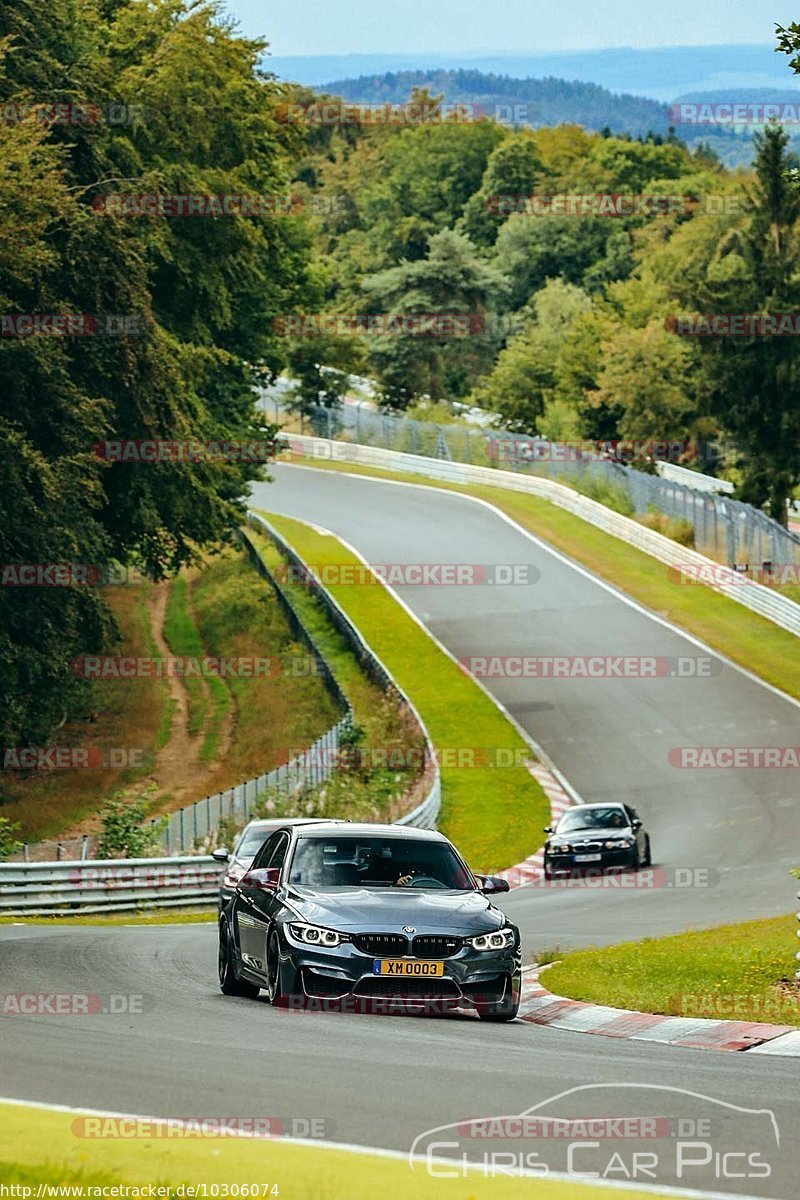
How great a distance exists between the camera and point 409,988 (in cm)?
1356

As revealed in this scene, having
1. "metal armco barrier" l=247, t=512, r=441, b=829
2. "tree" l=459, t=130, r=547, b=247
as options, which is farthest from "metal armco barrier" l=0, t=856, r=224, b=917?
"tree" l=459, t=130, r=547, b=247

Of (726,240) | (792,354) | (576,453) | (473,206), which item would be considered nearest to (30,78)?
(792,354)

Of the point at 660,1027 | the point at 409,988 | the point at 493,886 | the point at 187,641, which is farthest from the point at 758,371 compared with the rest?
the point at 409,988

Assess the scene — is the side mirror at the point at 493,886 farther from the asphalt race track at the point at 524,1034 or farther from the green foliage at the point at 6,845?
the green foliage at the point at 6,845

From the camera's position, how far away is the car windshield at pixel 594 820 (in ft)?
106

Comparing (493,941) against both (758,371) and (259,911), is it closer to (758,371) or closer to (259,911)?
(259,911)

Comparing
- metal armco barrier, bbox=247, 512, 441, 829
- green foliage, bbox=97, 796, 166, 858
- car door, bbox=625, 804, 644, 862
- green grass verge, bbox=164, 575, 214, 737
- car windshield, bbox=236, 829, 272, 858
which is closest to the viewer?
car windshield, bbox=236, 829, 272, 858

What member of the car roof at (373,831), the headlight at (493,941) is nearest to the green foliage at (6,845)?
the car roof at (373,831)

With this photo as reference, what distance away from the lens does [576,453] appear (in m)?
73.9

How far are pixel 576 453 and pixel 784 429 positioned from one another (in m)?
13.9

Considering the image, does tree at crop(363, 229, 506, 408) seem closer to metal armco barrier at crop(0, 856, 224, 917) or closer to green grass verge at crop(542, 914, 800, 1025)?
metal armco barrier at crop(0, 856, 224, 917)

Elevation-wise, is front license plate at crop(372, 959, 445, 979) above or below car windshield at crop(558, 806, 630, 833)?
above

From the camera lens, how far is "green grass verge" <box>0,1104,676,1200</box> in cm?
713

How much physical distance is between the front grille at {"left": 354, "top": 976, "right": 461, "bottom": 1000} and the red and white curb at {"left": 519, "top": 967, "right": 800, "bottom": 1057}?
1027 millimetres
